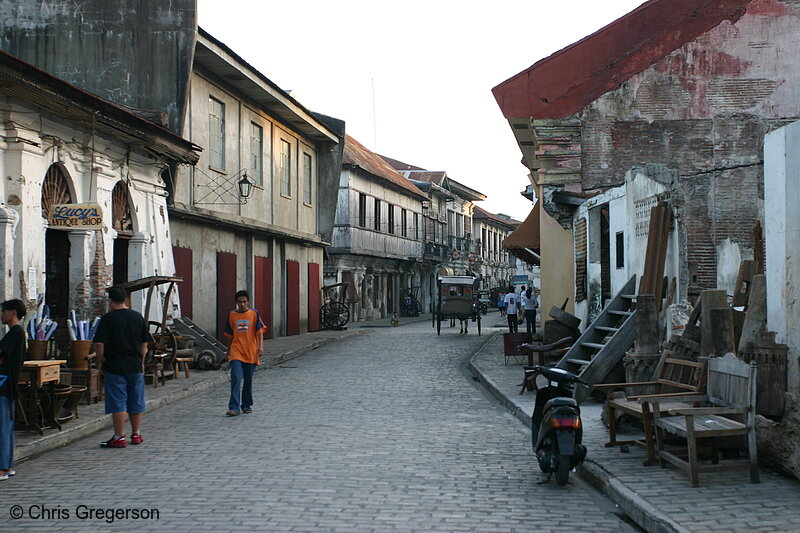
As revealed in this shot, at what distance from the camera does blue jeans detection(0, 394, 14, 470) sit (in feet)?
23.8

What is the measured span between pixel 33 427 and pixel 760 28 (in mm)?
15087

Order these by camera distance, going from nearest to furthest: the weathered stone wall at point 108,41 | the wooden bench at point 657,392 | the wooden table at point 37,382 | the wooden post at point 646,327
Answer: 1. the wooden bench at point 657,392
2. the wooden table at point 37,382
3. the wooden post at point 646,327
4. the weathered stone wall at point 108,41

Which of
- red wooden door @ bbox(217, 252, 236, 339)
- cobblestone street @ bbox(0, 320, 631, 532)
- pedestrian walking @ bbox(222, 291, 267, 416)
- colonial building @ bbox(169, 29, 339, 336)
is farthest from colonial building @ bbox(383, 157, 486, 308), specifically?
cobblestone street @ bbox(0, 320, 631, 532)

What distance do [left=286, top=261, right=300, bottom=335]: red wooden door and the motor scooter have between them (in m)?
21.3

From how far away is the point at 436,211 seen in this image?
57500 mm

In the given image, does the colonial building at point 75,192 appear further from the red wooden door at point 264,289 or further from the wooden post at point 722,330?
the wooden post at point 722,330

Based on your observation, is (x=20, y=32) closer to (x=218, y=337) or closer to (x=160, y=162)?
(x=160, y=162)

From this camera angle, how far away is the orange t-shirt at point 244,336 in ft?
37.4

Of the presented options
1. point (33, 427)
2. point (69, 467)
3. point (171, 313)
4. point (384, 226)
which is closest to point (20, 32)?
point (171, 313)

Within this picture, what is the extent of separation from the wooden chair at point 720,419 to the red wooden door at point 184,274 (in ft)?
45.9

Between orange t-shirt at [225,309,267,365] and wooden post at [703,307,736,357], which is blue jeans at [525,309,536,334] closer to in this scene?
orange t-shirt at [225,309,267,365]

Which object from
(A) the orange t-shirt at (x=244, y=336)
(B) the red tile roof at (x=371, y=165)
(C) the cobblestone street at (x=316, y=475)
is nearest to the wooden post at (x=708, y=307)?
(C) the cobblestone street at (x=316, y=475)

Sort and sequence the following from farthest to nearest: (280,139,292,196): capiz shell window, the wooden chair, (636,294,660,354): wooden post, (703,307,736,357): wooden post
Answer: (280,139,292,196): capiz shell window, (636,294,660,354): wooden post, (703,307,736,357): wooden post, the wooden chair

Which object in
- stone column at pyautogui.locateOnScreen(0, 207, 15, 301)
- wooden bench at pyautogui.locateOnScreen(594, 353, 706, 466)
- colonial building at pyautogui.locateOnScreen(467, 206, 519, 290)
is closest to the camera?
wooden bench at pyautogui.locateOnScreen(594, 353, 706, 466)
